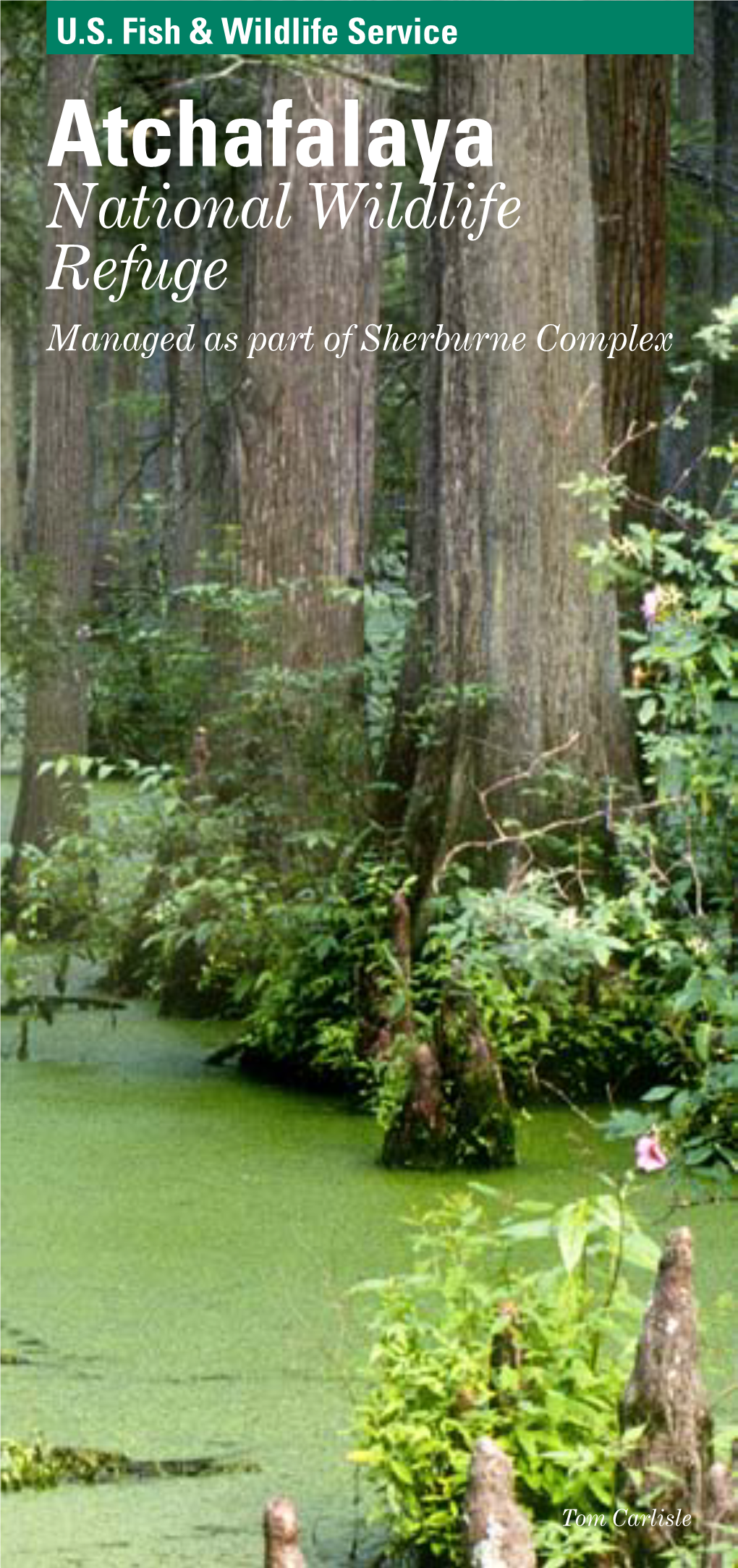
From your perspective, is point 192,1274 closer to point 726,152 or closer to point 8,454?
point 726,152

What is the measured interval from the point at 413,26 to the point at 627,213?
1560mm

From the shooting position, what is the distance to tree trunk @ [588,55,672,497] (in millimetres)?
12508

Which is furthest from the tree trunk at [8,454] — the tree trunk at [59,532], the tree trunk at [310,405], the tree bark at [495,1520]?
the tree bark at [495,1520]

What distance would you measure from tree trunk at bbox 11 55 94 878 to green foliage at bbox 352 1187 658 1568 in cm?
932

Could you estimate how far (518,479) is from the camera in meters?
11.0

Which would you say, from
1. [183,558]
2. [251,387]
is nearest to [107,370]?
[183,558]

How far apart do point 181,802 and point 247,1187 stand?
2076mm

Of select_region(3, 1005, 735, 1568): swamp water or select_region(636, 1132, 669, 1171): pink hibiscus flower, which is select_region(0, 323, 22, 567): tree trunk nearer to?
select_region(3, 1005, 735, 1568): swamp water

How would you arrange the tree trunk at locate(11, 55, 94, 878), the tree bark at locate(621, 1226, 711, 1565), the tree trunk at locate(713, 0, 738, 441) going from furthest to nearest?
the tree trunk at locate(713, 0, 738, 441), the tree trunk at locate(11, 55, 94, 878), the tree bark at locate(621, 1226, 711, 1565)

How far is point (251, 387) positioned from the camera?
12.8 meters

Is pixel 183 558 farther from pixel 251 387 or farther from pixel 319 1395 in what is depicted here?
pixel 319 1395

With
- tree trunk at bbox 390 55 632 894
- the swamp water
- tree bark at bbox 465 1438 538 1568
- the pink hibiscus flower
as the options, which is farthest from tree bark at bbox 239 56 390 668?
tree bark at bbox 465 1438 538 1568

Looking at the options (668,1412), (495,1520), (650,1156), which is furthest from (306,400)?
(495,1520)

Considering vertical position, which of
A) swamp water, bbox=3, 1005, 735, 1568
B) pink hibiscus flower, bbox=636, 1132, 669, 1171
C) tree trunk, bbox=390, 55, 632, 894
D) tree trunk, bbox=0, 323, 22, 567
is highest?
tree trunk, bbox=0, 323, 22, 567
